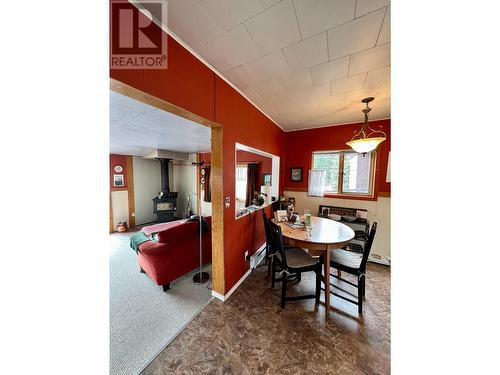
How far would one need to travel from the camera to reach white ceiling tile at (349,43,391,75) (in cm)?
142

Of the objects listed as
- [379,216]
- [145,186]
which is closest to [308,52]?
[379,216]

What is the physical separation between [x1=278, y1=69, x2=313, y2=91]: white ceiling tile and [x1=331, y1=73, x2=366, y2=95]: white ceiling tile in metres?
0.32

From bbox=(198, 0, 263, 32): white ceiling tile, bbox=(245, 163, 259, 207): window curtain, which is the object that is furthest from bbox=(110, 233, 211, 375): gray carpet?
bbox=(198, 0, 263, 32): white ceiling tile

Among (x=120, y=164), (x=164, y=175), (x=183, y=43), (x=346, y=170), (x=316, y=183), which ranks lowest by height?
(x=316, y=183)

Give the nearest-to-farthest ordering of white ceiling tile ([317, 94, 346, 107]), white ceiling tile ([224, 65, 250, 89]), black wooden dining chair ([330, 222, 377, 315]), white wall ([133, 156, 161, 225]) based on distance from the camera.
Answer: white ceiling tile ([224, 65, 250, 89]) → black wooden dining chair ([330, 222, 377, 315]) → white ceiling tile ([317, 94, 346, 107]) → white wall ([133, 156, 161, 225])

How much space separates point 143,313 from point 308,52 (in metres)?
3.11

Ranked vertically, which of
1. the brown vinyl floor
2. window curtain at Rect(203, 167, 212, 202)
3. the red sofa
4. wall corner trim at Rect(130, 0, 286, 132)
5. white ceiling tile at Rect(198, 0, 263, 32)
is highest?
white ceiling tile at Rect(198, 0, 263, 32)

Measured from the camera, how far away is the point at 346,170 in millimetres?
3309

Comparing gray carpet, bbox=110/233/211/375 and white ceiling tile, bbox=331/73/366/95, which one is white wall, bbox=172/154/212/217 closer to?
gray carpet, bbox=110/233/211/375

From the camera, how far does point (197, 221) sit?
2.59 m

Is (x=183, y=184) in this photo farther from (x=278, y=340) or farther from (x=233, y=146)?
(x=278, y=340)
